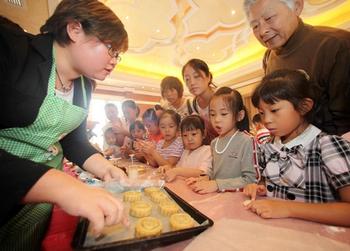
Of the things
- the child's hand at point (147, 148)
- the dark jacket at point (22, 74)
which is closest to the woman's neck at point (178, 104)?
the child's hand at point (147, 148)

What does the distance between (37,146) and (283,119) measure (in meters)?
0.92

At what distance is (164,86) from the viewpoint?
7.25 ft

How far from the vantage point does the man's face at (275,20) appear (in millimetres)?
1093

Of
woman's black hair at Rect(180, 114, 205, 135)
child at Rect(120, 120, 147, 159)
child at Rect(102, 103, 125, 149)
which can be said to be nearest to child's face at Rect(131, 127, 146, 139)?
child at Rect(120, 120, 147, 159)

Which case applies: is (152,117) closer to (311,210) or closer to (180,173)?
(180,173)

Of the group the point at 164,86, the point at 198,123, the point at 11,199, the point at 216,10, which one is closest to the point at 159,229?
the point at 11,199

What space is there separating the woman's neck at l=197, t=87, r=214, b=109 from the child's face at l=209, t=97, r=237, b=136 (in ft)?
1.93

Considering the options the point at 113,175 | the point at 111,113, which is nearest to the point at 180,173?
the point at 113,175

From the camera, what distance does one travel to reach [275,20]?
1.09 metres

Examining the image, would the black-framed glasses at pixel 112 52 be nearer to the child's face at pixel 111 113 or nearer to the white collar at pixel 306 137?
the white collar at pixel 306 137

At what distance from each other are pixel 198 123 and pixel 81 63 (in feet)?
3.23

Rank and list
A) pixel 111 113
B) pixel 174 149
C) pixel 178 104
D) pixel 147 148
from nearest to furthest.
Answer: pixel 147 148 < pixel 174 149 < pixel 178 104 < pixel 111 113

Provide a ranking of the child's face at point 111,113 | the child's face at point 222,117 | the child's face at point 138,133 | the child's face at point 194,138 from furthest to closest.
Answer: the child's face at point 111,113 → the child's face at point 138,133 → the child's face at point 194,138 → the child's face at point 222,117

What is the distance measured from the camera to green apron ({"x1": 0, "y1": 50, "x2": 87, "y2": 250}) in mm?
523
